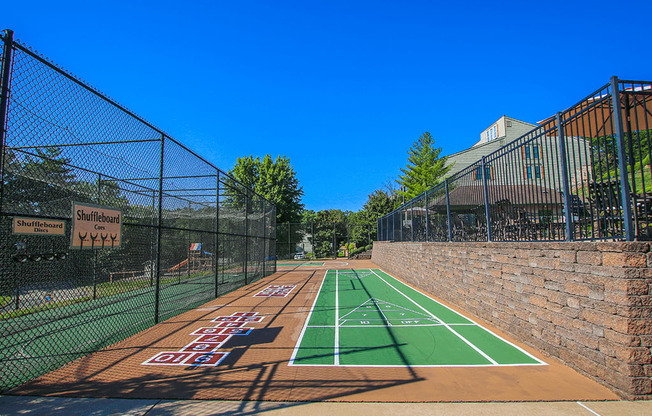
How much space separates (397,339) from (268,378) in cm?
262

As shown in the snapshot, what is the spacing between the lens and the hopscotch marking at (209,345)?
16.4 feet

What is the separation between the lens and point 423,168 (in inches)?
1432

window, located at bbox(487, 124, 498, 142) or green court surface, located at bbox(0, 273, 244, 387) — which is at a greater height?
window, located at bbox(487, 124, 498, 142)

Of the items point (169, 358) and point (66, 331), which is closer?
point (169, 358)

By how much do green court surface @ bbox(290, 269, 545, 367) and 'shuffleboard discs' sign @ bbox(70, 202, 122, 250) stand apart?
10.9 feet

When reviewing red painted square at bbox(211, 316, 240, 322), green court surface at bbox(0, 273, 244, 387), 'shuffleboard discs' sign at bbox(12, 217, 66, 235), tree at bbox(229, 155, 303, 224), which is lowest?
red painted square at bbox(211, 316, 240, 322)

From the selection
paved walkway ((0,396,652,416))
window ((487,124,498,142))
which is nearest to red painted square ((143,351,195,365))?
paved walkway ((0,396,652,416))

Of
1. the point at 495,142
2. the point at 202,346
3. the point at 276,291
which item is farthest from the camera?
the point at 495,142

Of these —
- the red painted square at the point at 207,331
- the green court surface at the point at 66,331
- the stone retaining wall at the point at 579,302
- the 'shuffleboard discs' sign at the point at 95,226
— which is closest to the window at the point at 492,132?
the stone retaining wall at the point at 579,302

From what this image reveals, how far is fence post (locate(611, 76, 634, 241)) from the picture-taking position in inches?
155

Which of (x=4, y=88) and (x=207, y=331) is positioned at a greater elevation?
(x=4, y=88)

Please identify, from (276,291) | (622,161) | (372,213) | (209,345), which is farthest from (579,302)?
(372,213)

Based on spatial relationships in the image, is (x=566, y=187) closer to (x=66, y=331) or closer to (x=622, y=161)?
(x=622, y=161)

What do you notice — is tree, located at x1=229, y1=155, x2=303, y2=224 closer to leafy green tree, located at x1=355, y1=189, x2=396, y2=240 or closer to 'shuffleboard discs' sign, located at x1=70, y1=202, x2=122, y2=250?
leafy green tree, located at x1=355, y1=189, x2=396, y2=240
